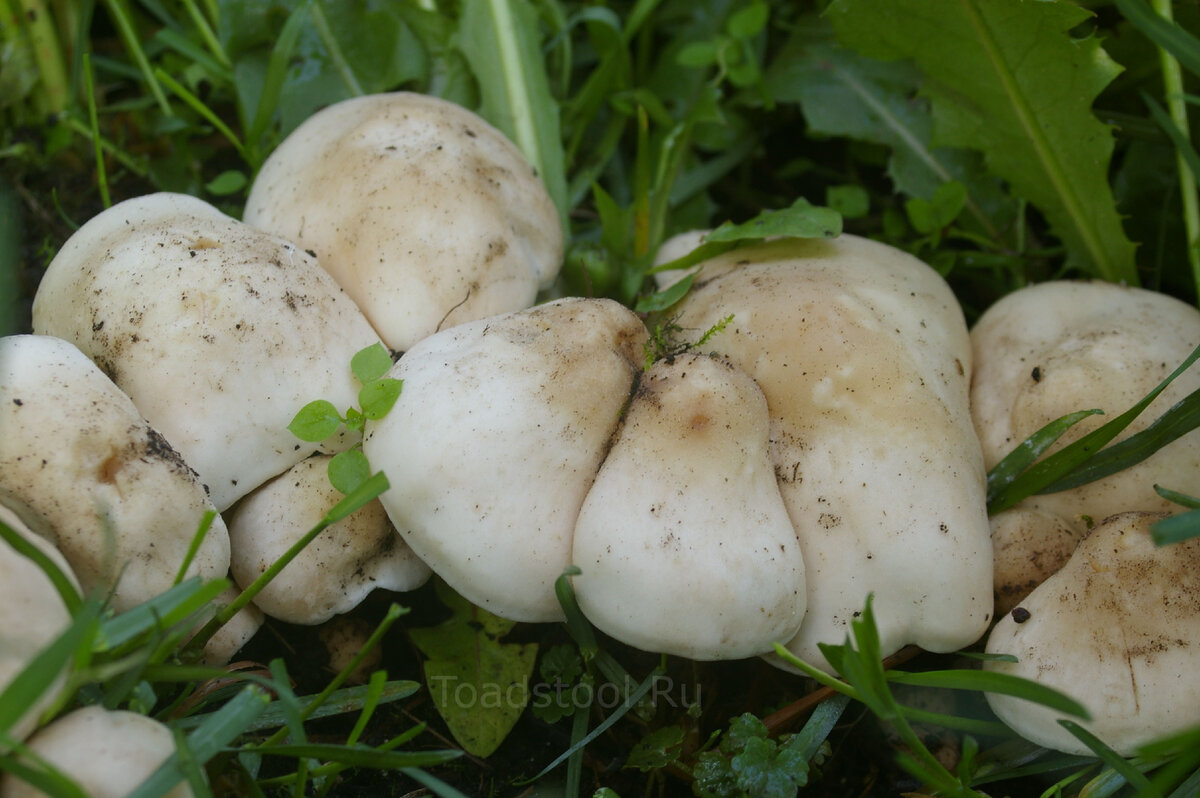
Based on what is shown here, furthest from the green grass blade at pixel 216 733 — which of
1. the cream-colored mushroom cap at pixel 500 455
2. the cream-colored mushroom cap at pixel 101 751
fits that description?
the cream-colored mushroom cap at pixel 500 455

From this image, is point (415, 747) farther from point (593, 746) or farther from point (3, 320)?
point (3, 320)

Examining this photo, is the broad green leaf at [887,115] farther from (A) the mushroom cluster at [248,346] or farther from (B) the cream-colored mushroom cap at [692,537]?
(B) the cream-colored mushroom cap at [692,537]

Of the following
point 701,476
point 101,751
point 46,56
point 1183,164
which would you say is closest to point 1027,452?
point 701,476

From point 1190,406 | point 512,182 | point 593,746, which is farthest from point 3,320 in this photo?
point 1190,406

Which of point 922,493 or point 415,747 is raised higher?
point 922,493

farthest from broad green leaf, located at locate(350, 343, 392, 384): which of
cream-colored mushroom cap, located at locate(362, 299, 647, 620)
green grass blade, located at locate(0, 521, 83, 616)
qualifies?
green grass blade, located at locate(0, 521, 83, 616)

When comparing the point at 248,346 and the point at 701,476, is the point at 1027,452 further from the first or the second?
the point at 248,346
